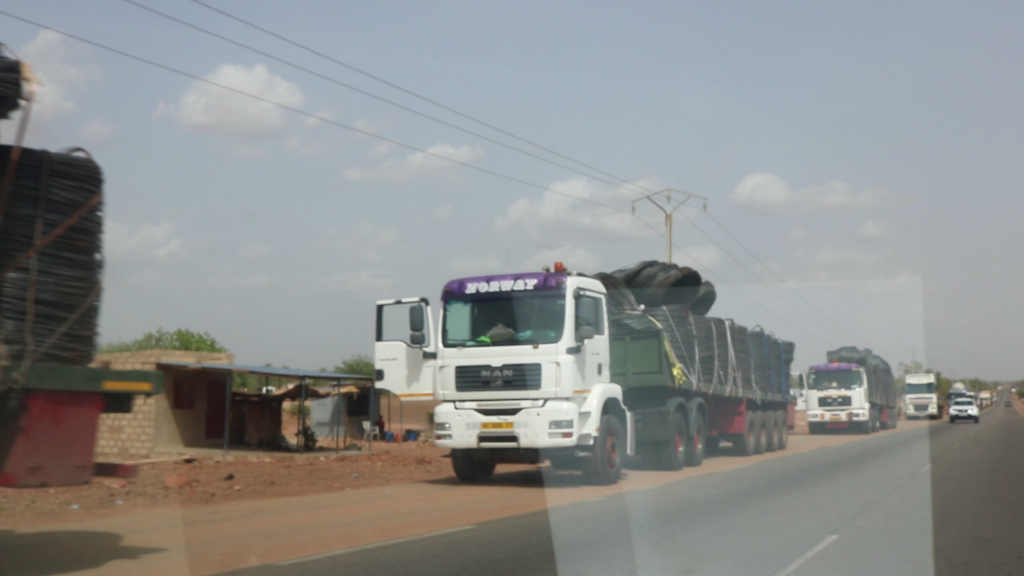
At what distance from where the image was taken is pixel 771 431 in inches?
1041

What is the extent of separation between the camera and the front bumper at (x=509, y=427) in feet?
45.6

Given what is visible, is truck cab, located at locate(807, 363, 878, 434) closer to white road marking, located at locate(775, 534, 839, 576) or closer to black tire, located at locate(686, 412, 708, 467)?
black tire, located at locate(686, 412, 708, 467)

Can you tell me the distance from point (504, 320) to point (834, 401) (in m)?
28.3

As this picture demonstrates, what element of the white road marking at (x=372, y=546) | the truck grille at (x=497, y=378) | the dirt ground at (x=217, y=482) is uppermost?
the truck grille at (x=497, y=378)

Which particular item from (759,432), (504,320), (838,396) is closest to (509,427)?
(504,320)

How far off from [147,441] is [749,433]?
50.7ft

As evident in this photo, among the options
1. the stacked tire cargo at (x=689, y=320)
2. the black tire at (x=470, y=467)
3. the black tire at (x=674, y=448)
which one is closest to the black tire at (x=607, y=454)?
the black tire at (x=470, y=467)

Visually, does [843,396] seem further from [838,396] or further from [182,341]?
[182,341]

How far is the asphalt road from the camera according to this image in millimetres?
7844

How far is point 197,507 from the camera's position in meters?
13.0

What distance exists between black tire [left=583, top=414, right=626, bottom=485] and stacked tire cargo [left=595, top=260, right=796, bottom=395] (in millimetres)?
2851

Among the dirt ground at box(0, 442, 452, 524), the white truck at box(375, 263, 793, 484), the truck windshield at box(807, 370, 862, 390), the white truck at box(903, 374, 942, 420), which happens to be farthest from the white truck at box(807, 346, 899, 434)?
the white truck at box(375, 263, 793, 484)

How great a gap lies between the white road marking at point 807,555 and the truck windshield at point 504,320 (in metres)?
5.74

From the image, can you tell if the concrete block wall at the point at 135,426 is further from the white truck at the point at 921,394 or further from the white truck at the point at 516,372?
the white truck at the point at 921,394
